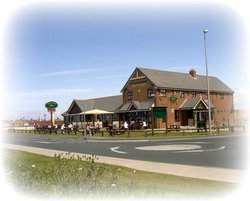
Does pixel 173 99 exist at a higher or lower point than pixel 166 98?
lower

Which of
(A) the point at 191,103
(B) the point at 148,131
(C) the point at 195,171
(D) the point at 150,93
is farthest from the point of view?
(A) the point at 191,103

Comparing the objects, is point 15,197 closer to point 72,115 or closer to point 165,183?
point 165,183

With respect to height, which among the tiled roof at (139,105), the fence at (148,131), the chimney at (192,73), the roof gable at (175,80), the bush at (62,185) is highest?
the chimney at (192,73)

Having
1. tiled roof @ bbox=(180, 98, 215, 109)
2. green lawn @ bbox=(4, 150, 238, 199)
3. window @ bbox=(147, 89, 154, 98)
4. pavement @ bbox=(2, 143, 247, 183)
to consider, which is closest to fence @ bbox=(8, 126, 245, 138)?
tiled roof @ bbox=(180, 98, 215, 109)

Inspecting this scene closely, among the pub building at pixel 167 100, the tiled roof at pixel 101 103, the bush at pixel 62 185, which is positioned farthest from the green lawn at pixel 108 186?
the tiled roof at pixel 101 103

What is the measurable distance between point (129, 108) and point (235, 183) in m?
41.0

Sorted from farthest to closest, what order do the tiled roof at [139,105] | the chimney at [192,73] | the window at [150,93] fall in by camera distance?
the chimney at [192,73]
the window at [150,93]
the tiled roof at [139,105]

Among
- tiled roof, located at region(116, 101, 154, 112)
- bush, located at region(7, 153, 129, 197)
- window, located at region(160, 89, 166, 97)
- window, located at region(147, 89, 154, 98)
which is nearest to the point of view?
bush, located at region(7, 153, 129, 197)

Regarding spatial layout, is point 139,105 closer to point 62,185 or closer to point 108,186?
point 108,186

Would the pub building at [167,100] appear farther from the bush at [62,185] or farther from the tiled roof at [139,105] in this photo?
the bush at [62,185]

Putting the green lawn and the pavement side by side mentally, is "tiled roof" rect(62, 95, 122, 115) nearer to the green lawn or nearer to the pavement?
the pavement

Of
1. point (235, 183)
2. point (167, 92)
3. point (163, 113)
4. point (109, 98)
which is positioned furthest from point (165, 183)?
point (109, 98)

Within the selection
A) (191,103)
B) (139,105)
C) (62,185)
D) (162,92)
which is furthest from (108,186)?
(191,103)

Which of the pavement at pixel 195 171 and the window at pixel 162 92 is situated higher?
the window at pixel 162 92
